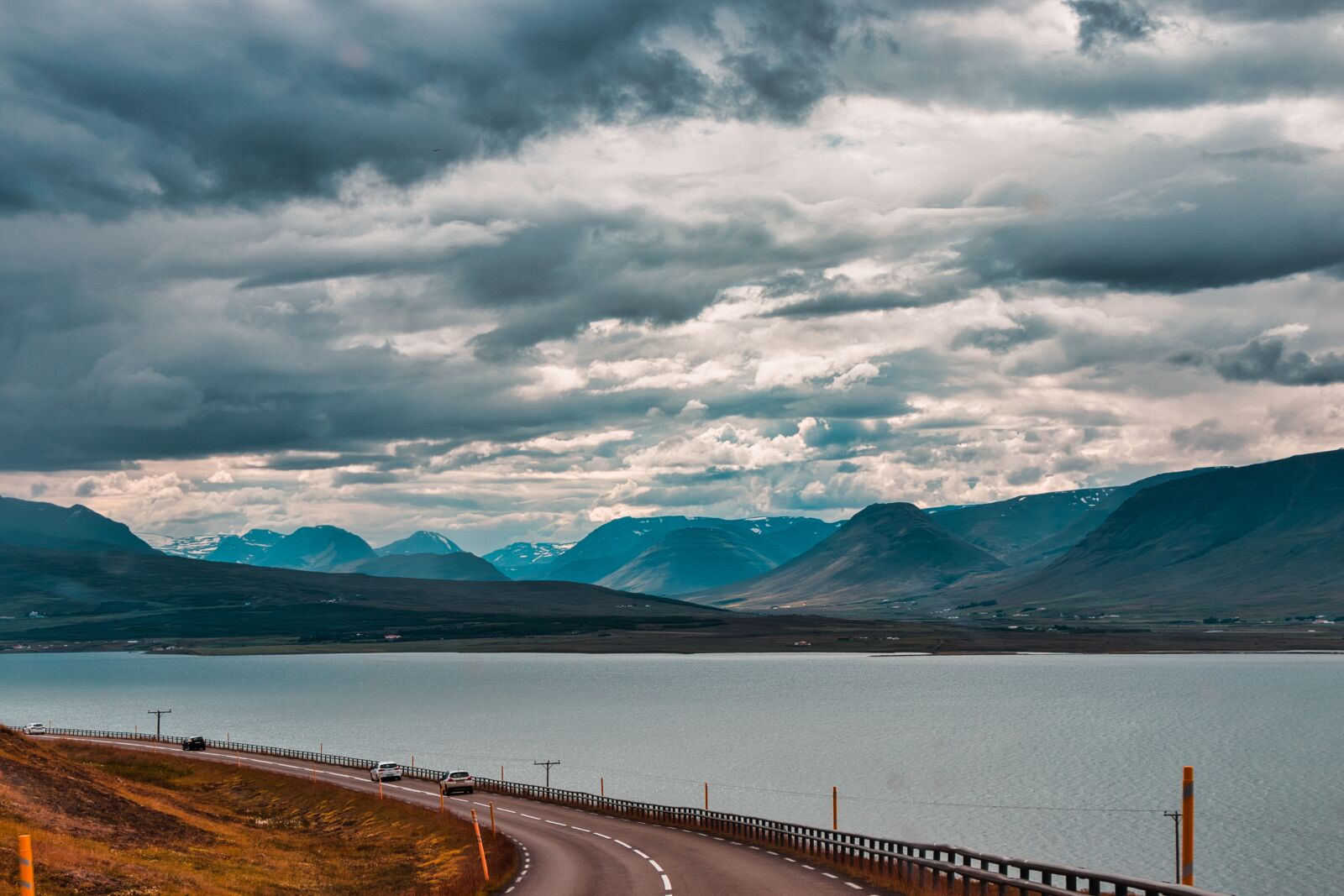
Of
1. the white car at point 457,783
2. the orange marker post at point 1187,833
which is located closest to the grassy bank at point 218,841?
the white car at point 457,783

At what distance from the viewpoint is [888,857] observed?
43.9m

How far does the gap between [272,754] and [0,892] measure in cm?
10430

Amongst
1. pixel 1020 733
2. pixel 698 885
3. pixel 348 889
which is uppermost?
pixel 698 885

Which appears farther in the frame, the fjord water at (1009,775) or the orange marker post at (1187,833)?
the fjord water at (1009,775)

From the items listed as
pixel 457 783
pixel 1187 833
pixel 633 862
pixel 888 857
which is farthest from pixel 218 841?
pixel 1187 833

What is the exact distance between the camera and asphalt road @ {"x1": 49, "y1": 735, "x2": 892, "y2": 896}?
40969mm

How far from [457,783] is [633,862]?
168ft

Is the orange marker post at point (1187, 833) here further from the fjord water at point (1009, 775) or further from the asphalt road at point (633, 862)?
the fjord water at point (1009, 775)

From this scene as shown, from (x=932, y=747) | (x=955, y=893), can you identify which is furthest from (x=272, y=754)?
(x=955, y=893)

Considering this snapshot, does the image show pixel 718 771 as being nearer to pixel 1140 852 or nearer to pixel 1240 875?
pixel 1140 852

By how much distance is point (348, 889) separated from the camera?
2141 inches

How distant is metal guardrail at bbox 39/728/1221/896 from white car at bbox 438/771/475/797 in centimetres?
386

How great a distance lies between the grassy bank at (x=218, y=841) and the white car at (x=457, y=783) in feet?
24.5

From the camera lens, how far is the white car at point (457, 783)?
98.8 m
